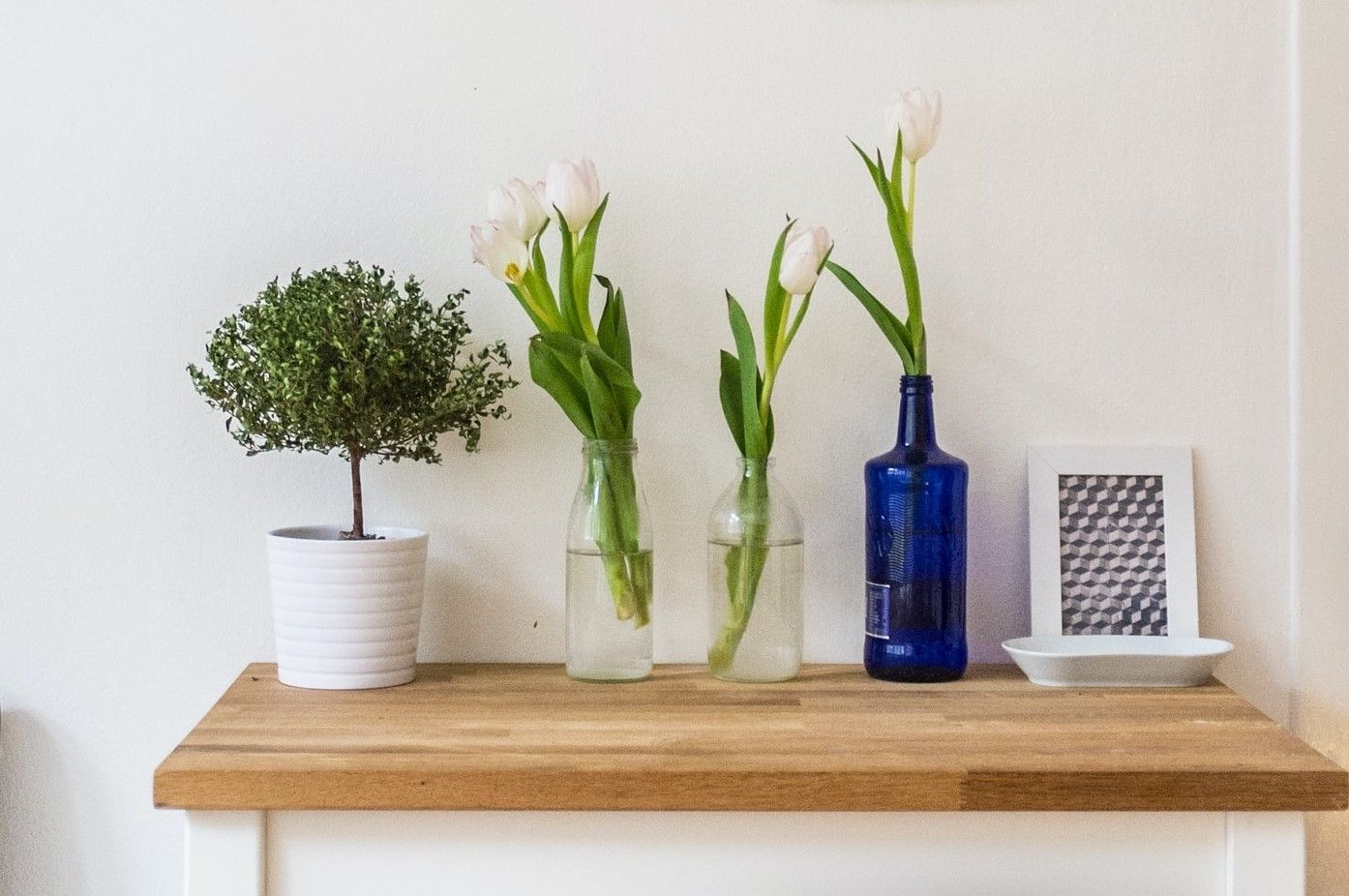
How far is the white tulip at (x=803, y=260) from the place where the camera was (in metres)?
1.03

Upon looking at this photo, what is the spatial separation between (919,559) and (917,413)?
13 centimetres

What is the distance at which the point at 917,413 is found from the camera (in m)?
1.09

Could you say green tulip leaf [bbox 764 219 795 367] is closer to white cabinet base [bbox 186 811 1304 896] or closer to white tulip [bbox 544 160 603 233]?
white tulip [bbox 544 160 603 233]

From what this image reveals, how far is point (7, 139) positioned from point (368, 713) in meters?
0.69

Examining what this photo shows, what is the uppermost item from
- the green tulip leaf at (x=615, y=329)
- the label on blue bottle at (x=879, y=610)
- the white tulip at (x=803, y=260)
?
the white tulip at (x=803, y=260)

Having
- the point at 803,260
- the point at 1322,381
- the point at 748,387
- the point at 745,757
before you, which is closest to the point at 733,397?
the point at 748,387

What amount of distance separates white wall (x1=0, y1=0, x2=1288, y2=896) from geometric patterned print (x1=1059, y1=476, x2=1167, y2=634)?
2.3 inches

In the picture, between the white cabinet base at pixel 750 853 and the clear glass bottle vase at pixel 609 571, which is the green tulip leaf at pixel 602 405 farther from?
the white cabinet base at pixel 750 853

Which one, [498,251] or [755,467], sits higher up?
[498,251]

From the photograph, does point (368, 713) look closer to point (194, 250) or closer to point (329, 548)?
point (329, 548)

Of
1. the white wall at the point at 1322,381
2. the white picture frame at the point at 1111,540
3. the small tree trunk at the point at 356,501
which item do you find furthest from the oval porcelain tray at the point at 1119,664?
the small tree trunk at the point at 356,501

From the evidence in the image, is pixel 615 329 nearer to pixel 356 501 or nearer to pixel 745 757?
pixel 356 501

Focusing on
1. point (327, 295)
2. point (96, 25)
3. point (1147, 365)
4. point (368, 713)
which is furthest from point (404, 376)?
point (1147, 365)

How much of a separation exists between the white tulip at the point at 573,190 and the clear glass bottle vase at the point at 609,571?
0.67 ft
